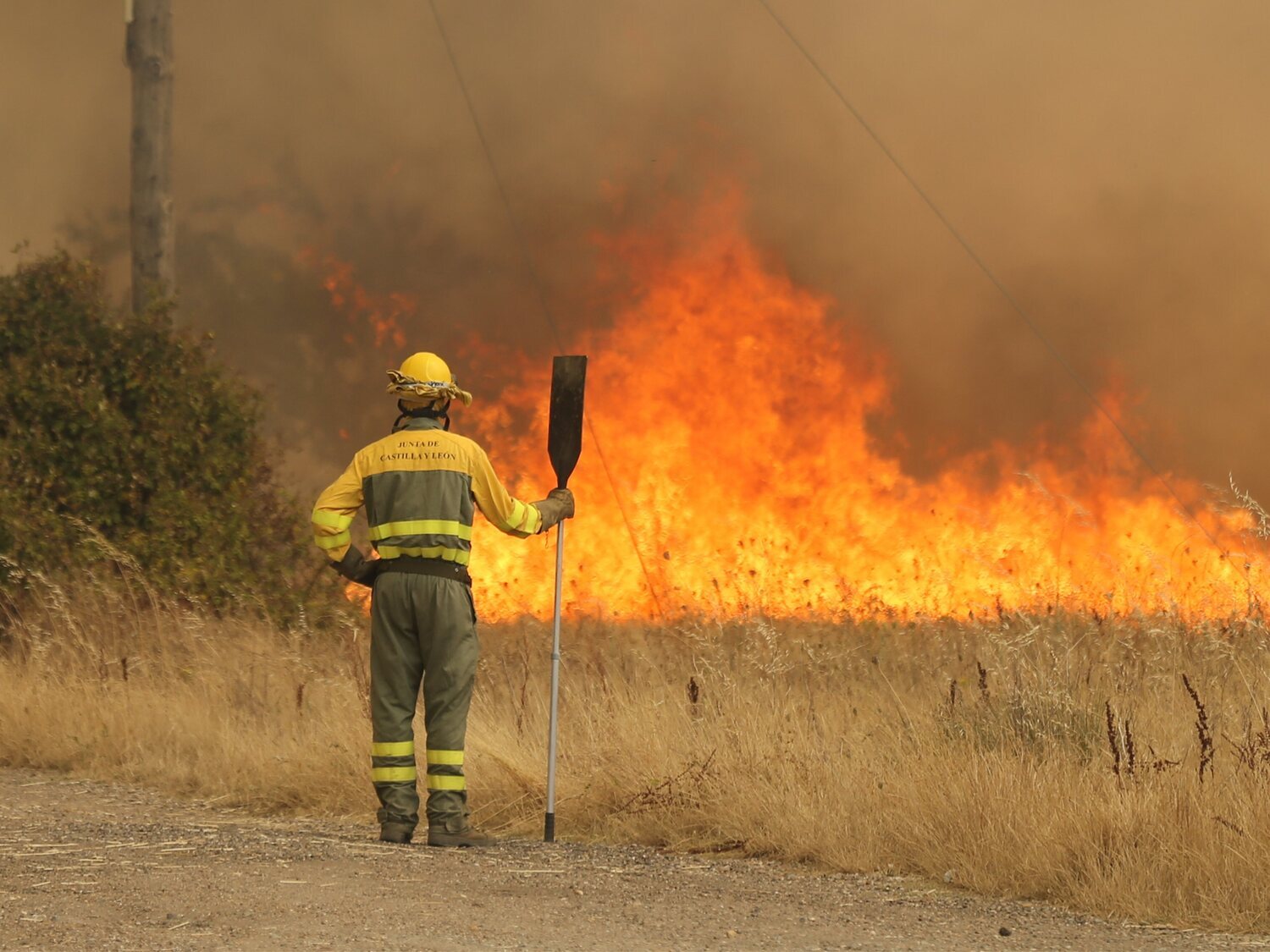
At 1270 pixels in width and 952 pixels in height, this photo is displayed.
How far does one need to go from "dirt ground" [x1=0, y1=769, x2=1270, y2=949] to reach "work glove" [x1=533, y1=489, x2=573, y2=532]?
165 centimetres

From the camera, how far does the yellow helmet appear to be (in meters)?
8.27

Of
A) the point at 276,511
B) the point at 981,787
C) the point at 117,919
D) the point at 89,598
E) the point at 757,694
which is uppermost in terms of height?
the point at 276,511

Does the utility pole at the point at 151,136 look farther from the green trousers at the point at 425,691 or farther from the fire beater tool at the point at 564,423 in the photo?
the green trousers at the point at 425,691

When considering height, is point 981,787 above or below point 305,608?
below

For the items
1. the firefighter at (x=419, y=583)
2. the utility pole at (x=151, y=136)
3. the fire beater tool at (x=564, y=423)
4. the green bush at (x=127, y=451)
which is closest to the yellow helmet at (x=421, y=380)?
the firefighter at (x=419, y=583)

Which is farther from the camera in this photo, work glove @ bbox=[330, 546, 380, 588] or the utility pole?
the utility pole

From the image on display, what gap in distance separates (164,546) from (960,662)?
6.88m

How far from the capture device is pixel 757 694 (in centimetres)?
995

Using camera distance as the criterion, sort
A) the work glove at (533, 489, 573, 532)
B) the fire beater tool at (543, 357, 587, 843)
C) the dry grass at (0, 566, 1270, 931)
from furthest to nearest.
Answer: the fire beater tool at (543, 357, 587, 843), the work glove at (533, 489, 573, 532), the dry grass at (0, 566, 1270, 931)

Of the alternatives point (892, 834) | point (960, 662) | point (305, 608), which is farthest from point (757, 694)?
point (305, 608)

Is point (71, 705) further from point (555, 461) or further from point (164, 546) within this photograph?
point (555, 461)

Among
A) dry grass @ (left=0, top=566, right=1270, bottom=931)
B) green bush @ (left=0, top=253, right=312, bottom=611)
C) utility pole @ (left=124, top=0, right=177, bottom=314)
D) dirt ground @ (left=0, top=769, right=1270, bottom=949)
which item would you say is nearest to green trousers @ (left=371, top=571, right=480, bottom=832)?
dirt ground @ (left=0, top=769, right=1270, bottom=949)

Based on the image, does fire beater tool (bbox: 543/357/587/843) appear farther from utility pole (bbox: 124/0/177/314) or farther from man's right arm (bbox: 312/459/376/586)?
utility pole (bbox: 124/0/177/314)

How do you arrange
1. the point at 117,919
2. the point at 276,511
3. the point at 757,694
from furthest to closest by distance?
1. the point at 276,511
2. the point at 757,694
3. the point at 117,919
